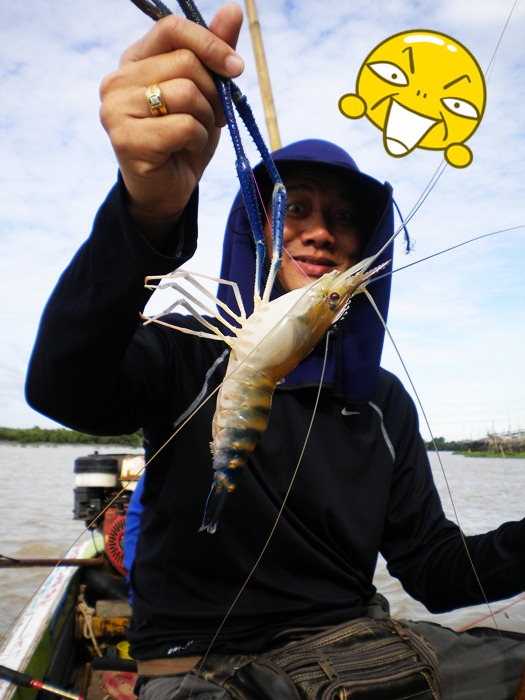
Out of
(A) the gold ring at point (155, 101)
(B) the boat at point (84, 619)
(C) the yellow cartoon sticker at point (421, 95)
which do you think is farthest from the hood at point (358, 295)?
(A) the gold ring at point (155, 101)

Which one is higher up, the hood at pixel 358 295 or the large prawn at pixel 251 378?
the hood at pixel 358 295

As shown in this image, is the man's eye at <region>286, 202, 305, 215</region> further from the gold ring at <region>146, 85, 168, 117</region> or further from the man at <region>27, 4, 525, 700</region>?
the gold ring at <region>146, 85, 168, 117</region>

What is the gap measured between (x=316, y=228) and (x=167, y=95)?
51.8 inches

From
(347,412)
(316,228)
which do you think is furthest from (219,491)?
(316,228)

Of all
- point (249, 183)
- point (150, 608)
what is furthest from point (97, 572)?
point (249, 183)

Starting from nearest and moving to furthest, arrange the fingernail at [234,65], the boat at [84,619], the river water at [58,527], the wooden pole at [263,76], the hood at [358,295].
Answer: the fingernail at [234,65] < the hood at [358,295] < the boat at [84,619] < the wooden pole at [263,76] < the river water at [58,527]

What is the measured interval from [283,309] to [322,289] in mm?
173

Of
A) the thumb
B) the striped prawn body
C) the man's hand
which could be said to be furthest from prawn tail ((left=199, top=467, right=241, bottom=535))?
the thumb

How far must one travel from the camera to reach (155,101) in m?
1.37

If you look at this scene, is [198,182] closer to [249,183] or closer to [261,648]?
[249,183]

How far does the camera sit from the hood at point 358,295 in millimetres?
2523

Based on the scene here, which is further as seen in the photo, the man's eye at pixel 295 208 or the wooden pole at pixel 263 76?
the wooden pole at pixel 263 76

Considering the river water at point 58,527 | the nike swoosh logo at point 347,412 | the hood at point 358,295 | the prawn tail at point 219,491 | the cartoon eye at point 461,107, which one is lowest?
the river water at point 58,527

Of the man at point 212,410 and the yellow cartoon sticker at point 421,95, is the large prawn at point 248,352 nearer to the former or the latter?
the man at point 212,410
